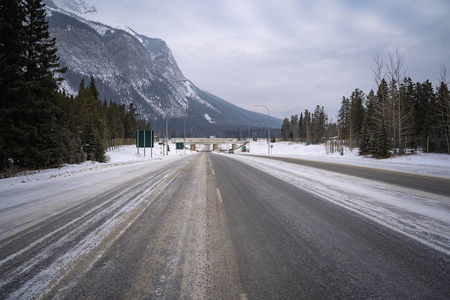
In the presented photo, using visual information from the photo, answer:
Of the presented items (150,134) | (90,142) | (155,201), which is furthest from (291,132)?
(155,201)

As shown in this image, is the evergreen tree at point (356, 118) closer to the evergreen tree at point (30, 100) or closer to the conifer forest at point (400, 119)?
the conifer forest at point (400, 119)

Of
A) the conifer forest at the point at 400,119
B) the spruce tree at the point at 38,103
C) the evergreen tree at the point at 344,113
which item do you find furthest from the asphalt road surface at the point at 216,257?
the evergreen tree at the point at 344,113

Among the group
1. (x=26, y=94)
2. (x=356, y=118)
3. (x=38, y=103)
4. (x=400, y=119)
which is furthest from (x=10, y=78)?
(x=356, y=118)

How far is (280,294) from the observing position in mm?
2205

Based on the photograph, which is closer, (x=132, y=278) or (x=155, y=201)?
(x=132, y=278)

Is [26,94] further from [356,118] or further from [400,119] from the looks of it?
[356,118]

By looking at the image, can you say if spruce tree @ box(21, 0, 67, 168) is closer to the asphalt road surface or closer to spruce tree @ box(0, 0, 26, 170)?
spruce tree @ box(0, 0, 26, 170)

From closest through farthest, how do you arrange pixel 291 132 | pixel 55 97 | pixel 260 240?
1. pixel 260 240
2. pixel 55 97
3. pixel 291 132

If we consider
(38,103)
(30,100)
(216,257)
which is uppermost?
(30,100)

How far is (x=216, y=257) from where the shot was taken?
2.99 meters

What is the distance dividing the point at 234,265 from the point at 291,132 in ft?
442

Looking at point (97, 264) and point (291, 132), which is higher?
point (291, 132)

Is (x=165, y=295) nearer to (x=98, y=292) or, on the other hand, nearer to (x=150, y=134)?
(x=98, y=292)

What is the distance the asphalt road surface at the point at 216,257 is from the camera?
2.28 m
